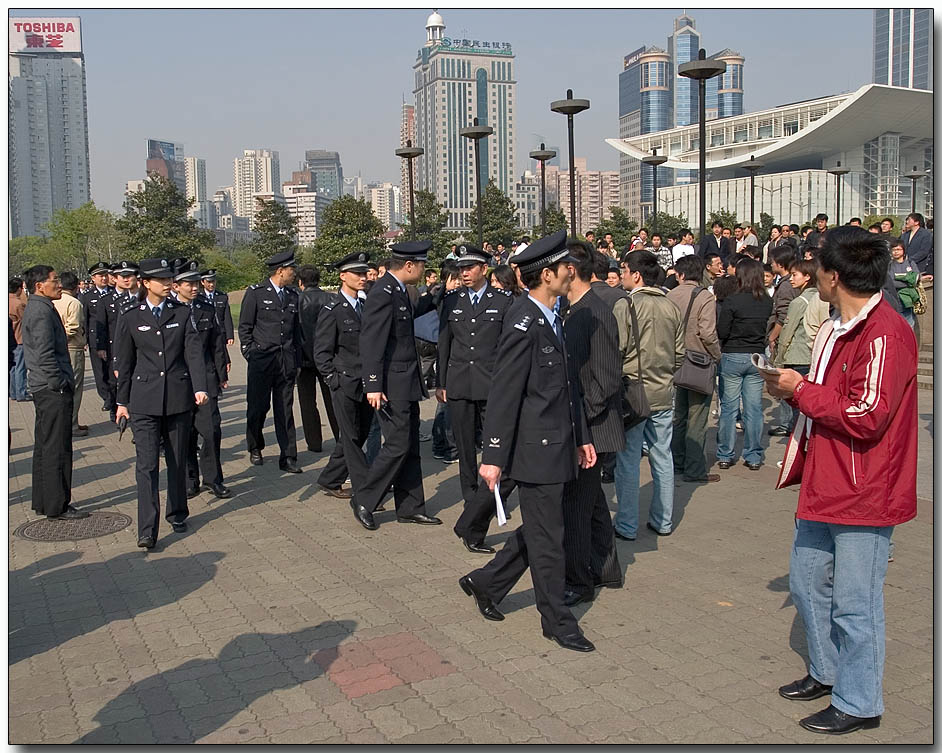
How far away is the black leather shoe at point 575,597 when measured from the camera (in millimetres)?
5297

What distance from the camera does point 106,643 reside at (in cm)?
495

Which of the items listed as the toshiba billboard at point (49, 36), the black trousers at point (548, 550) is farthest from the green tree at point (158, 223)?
the toshiba billboard at point (49, 36)

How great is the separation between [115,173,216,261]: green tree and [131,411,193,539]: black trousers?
47.2 meters

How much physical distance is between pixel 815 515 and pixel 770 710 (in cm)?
94

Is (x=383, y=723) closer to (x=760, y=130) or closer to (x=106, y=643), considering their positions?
(x=106, y=643)

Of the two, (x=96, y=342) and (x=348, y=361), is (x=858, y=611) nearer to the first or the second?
(x=348, y=361)

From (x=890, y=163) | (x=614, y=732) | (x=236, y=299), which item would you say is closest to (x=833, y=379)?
(x=614, y=732)

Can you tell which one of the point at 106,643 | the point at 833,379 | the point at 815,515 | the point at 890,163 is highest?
the point at 890,163

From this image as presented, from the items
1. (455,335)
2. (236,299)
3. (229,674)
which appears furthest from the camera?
(236,299)

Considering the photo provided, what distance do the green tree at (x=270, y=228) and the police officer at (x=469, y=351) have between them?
141 feet

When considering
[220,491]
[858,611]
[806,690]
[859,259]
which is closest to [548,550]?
[806,690]

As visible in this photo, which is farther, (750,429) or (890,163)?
(890,163)

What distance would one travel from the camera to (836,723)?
3.78 meters

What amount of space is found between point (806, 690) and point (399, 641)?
205 cm
